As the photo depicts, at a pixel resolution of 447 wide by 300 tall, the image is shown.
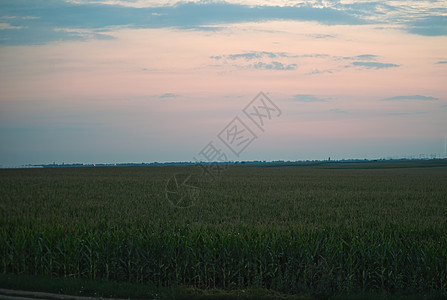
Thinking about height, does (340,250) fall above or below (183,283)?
Result: above

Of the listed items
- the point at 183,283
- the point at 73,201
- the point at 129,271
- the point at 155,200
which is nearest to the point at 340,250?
the point at 183,283

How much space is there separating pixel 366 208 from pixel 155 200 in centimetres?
1355

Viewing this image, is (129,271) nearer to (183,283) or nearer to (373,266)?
(183,283)

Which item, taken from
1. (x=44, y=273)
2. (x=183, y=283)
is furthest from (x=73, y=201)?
(x=183, y=283)

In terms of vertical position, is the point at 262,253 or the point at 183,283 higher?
the point at 262,253

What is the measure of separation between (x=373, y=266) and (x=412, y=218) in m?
9.20

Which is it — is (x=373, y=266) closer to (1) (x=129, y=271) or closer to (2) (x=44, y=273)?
(1) (x=129, y=271)

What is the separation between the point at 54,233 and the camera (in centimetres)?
1272

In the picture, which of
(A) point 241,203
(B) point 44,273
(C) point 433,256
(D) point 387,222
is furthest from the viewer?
(A) point 241,203

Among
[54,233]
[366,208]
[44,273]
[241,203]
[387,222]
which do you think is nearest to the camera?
[44,273]

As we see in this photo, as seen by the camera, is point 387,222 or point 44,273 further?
point 387,222

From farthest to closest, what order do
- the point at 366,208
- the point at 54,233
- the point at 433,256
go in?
1. the point at 366,208
2. the point at 54,233
3. the point at 433,256

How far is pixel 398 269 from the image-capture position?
34.7 ft

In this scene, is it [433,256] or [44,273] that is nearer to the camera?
[433,256]
